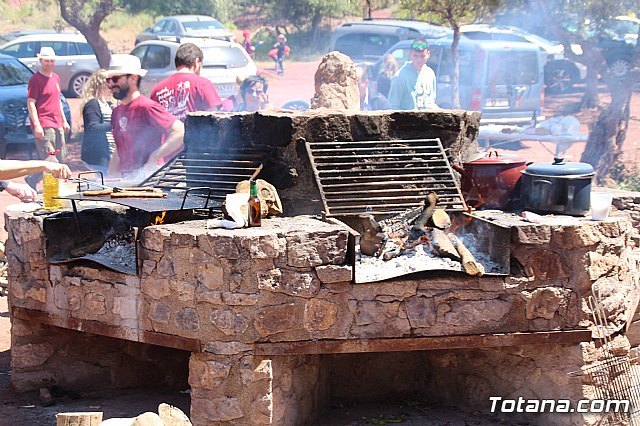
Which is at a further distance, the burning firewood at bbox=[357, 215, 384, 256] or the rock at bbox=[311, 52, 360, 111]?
the rock at bbox=[311, 52, 360, 111]

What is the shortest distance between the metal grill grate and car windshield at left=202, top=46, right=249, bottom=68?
37.3 feet

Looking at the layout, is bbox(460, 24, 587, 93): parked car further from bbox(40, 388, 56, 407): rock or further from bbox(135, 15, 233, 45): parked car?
bbox(40, 388, 56, 407): rock

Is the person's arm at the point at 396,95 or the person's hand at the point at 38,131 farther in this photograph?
the person's hand at the point at 38,131

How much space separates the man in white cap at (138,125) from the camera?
7.51 m

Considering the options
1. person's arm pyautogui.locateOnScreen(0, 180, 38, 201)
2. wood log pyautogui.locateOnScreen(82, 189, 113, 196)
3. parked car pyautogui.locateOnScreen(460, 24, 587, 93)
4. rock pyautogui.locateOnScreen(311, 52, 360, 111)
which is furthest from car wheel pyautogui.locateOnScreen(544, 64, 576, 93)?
wood log pyautogui.locateOnScreen(82, 189, 113, 196)

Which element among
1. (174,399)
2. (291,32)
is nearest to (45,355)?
(174,399)

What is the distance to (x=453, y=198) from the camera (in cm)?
587

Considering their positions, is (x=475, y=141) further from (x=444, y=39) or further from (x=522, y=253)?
(x=444, y=39)

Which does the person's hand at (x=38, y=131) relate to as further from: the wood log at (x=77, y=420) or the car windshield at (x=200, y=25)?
the car windshield at (x=200, y=25)

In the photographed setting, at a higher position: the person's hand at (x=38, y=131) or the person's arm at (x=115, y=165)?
the person's arm at (x=115, y=165)

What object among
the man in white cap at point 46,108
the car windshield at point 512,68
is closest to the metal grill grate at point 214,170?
the man in white cap at point 46,108

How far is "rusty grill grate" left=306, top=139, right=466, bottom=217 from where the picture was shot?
5.84m

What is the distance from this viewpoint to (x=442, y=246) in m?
5.48

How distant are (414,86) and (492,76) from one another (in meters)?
7.46
